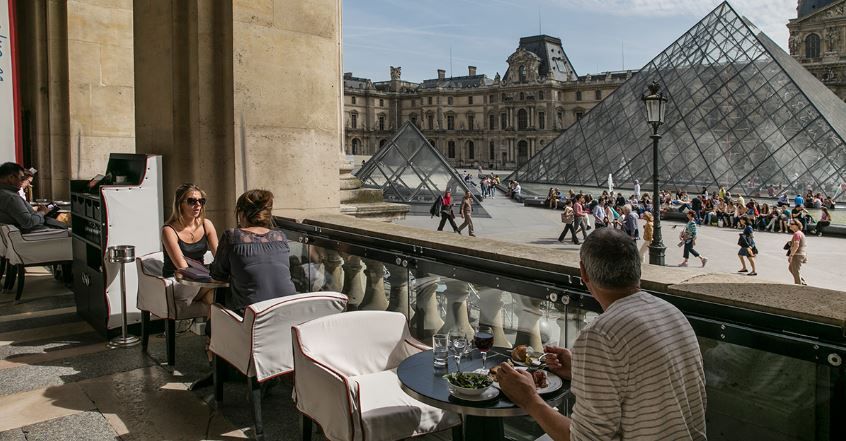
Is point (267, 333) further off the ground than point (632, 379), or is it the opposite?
point (632, 379)

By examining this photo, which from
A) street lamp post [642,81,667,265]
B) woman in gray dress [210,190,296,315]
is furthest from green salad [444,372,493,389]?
street lamp post [642,81,667,265]

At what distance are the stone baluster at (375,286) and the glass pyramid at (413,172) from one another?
2081 cm

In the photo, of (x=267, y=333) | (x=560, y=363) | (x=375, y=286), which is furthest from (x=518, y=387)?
Answer: (x=375, y=286)

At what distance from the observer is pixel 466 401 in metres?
2.07

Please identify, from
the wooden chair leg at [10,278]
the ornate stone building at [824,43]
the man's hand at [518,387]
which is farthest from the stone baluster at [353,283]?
the ornate stone building at [824,43]

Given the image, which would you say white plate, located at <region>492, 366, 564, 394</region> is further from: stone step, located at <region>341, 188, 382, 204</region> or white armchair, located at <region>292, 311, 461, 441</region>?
stone step, located at <region>341, 188, 382, 204</region>

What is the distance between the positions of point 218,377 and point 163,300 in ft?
3.24

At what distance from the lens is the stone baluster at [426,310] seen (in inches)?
135

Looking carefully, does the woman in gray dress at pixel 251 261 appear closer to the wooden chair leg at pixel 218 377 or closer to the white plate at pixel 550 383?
the wooden chair leg at pixel 218 377

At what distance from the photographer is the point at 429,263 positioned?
330cm

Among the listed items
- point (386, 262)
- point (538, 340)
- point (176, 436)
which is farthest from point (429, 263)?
point (176, 436)

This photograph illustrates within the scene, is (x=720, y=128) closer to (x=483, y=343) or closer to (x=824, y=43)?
(x=483, y=343)

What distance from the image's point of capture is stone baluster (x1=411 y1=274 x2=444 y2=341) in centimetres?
343

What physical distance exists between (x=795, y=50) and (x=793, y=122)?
3995cm
